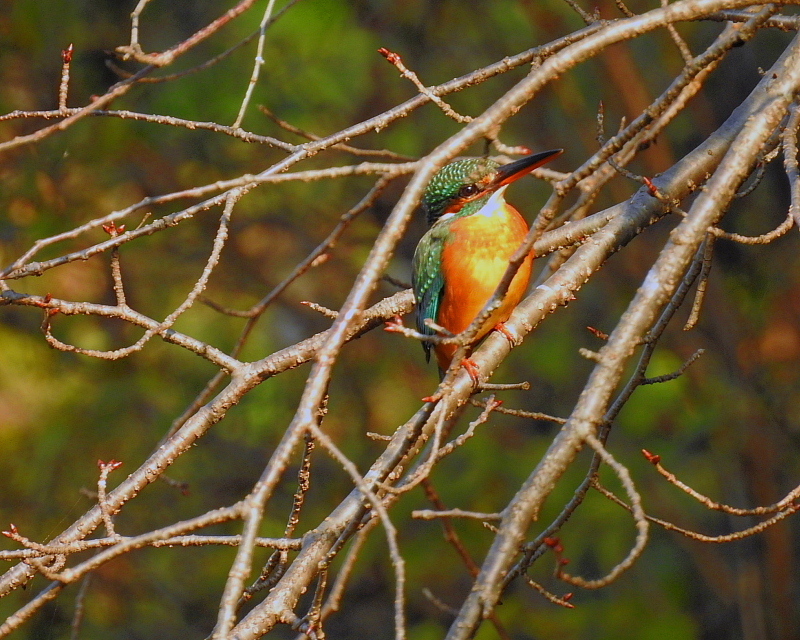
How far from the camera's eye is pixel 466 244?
2.75 meters

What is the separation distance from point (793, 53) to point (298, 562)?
4.53 feet

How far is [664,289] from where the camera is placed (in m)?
1.56

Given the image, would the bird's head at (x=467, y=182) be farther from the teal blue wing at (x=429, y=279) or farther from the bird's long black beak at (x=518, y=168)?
the teal blue wing at (x=429, y=279)

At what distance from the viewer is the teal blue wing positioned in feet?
9.24

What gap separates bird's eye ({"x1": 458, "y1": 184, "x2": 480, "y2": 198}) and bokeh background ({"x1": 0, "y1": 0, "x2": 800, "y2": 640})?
6.04 feet

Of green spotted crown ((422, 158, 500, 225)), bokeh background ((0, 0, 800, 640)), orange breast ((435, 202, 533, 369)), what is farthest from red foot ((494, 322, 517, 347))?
bokeh background ((0, 0, 800, 640))

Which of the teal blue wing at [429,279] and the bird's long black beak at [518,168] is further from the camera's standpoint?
the teal blue wing at [429,279]

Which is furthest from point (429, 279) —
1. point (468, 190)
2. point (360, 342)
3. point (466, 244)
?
point (360, 342)

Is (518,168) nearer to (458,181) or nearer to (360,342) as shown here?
(458,181)

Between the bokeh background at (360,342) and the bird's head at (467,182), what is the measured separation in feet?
5.85

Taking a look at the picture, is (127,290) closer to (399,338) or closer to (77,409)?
(77,409)

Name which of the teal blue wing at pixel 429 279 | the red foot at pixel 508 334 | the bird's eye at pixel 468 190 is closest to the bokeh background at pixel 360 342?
the teal blue wing at pixel 429 279

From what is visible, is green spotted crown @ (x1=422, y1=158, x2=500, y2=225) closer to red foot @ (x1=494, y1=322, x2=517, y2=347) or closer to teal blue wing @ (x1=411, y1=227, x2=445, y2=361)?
teal blue wing @ (x1=411, y1=227, x2=445, y2=361)

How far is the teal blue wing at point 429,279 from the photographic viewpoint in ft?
9.24
